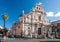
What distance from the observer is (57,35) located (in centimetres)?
2644

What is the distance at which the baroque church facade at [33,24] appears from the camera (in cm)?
2650

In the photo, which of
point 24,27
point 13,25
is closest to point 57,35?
point 24,27

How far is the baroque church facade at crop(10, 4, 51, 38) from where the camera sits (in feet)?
86.9

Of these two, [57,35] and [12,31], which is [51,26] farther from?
[12,31]

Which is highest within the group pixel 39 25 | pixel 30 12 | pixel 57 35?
pixel 30 12

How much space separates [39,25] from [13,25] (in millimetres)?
4420

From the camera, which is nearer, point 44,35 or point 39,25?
point 44,35

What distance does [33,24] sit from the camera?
2766cm

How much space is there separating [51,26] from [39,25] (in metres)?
2.04

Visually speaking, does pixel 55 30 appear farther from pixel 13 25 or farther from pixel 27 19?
pixel 13 25

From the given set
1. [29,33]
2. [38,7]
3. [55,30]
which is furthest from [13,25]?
[55,30]

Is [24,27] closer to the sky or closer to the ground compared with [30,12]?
closer to the ground

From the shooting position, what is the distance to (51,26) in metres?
27.4

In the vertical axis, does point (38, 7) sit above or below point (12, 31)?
above
